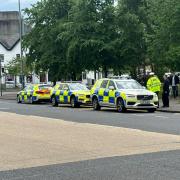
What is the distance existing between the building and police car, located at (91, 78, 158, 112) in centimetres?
6238

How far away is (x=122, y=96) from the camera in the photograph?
981 inches

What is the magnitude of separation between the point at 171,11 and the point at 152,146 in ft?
79.2

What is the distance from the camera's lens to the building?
9435 centimetres

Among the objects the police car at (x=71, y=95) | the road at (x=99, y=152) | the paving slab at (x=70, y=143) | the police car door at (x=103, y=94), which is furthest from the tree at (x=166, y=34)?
the paving slab at (x=70, y=143)

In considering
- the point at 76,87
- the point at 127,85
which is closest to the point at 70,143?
the point at 127,85

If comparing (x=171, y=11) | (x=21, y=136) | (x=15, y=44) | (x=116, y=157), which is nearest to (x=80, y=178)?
(x=116, y=157)

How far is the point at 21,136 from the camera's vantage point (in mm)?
14719

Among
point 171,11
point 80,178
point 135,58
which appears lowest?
point 80,178

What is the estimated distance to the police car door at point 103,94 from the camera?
2637 cm

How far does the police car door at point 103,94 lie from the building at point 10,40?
6240cm

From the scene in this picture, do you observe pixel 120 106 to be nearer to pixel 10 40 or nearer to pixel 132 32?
pixel 132 32

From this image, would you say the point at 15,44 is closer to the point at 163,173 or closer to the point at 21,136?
the point at 21,136

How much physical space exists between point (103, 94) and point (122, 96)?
71.1 inches

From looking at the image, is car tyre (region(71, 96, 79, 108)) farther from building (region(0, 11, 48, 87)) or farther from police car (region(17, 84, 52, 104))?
building (region(0, 11, 48, 87))
